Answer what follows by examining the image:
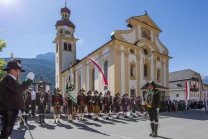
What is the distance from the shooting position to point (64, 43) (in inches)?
1457

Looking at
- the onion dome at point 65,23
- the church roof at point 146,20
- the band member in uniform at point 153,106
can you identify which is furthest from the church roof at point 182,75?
the band member in uniform at point 153,106

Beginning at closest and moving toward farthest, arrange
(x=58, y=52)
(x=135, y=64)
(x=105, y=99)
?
(x=105, y=99) → (x=135, y=64) → (x=58, y=52)

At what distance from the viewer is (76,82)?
103ft

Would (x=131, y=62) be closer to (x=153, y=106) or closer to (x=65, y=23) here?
(x=153, y=106)

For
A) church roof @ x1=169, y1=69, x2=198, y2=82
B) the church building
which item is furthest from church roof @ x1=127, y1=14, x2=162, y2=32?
church roof @ x1=169, y1=69, x2=198, y2=82

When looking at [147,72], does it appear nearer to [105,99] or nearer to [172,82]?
[105,99]

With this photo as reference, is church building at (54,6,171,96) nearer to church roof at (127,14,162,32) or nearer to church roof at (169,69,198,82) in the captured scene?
church roof at (127,14,162,32)

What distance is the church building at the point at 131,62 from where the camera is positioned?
2114 centimetres

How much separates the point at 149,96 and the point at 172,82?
131ft

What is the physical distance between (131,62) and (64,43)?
19.4 meters

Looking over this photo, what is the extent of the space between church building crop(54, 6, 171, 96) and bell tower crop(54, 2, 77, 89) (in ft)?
18.2

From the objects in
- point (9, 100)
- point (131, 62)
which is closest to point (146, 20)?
point (131, 62)

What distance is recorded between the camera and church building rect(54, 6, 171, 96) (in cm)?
2114

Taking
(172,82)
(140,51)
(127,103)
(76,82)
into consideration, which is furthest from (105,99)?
(172,82)
